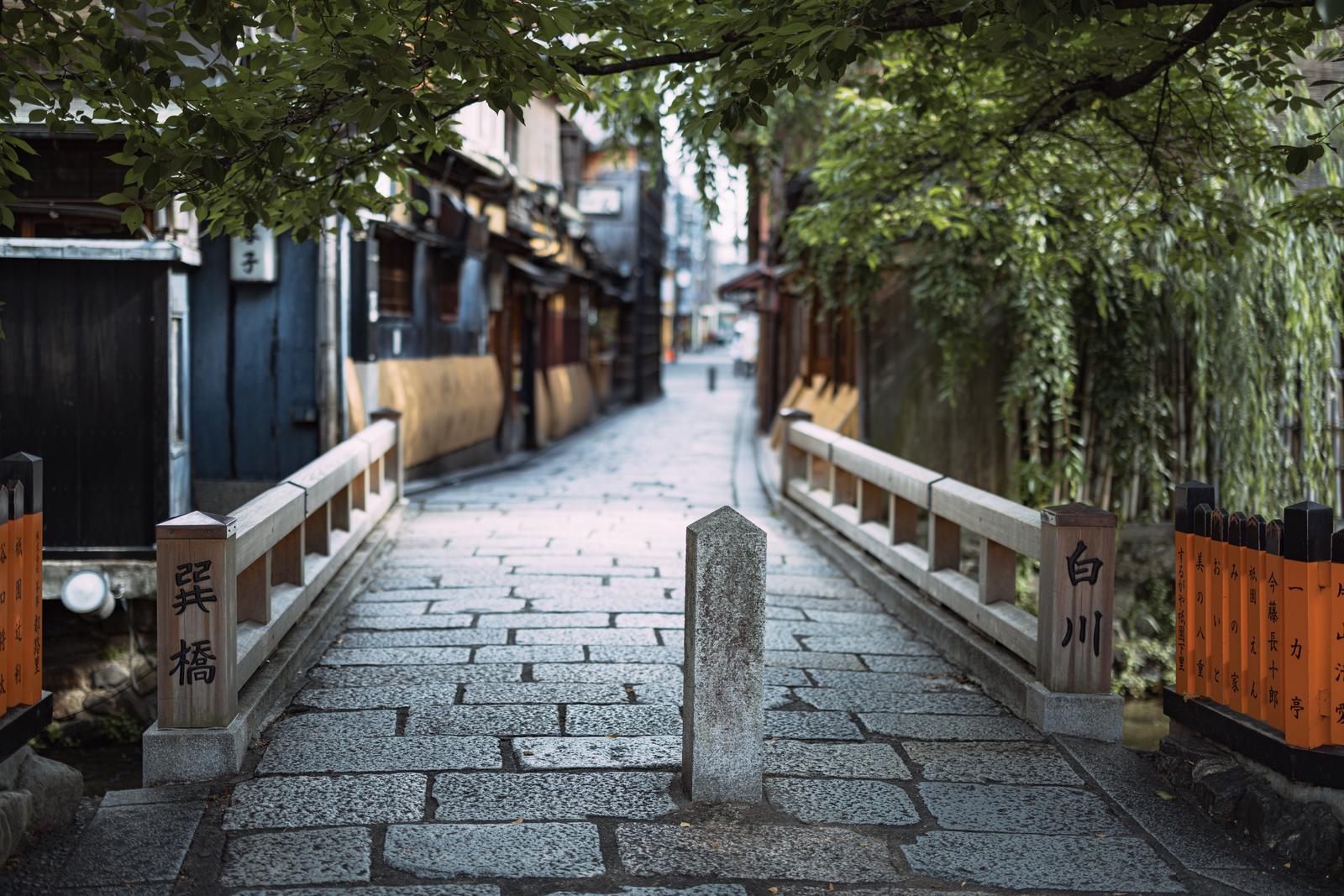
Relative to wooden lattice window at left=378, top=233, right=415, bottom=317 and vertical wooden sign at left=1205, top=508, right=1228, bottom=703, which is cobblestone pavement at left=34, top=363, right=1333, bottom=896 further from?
wooden lattice window at left=378, top=233, right=415, bottom=317

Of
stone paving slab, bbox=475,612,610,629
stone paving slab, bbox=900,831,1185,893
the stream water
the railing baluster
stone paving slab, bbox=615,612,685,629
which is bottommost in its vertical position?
the stream water

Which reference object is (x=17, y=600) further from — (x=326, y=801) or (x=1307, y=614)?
(x=1307, y=614)

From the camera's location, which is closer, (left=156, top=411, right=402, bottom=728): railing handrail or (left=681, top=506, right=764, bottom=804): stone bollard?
(left=681, top=506, right=764, bottom=804): stone bollard

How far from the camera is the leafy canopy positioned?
505 centimetres

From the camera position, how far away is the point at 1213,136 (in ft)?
24.5

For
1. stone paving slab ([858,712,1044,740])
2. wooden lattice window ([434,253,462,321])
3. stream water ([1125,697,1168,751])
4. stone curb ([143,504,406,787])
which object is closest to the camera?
stone curb ([143,504,406,787])

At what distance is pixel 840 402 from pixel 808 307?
4071mm

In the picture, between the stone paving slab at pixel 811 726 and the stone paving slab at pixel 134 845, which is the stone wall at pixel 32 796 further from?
the stone paving slab at pixel 811 726

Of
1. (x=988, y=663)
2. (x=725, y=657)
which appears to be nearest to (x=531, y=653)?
(x=988, y=663)

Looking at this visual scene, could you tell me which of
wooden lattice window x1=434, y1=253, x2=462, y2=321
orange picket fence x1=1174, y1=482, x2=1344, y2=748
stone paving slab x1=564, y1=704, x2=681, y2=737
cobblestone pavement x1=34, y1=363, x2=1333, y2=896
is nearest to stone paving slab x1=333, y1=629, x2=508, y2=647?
cobblestone pavement x1=34, y1=363, x2=1333, y2=896

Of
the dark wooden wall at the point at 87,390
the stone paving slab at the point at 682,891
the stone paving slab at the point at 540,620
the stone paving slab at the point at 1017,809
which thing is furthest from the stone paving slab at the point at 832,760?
the dark wooden wall at the point at 87,390

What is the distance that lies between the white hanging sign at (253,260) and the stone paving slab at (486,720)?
25.0ft

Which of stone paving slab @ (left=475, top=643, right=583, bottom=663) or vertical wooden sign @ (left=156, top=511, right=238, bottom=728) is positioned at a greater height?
vertical wooden sign @ (left=156, top=511, right=238, bottom=728)

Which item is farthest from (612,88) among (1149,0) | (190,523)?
(190,523)
